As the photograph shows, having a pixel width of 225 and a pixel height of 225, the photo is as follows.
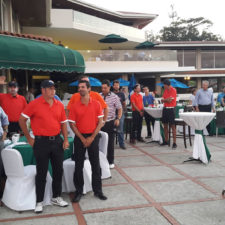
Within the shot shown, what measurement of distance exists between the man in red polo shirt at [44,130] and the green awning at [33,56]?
2707mm

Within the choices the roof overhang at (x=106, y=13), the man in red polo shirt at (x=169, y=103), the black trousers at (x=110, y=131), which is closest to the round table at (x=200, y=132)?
the man in red polo shirt at (x=169, y=103)

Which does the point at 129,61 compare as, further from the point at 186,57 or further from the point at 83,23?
the point at 186,57

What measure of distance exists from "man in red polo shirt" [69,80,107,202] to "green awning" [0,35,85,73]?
2.77 meters

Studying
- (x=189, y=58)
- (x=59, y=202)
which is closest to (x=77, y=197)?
(x=59, y=202)

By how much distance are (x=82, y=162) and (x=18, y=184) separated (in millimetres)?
1022

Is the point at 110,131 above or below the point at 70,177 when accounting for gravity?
above

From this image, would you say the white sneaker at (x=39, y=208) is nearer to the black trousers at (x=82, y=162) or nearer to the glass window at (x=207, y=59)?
the black trousers at (x=82, y=162)

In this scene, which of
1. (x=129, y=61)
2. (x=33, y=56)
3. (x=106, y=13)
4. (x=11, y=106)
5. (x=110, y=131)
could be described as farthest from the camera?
(x=106, y=13)

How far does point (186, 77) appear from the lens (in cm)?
2981

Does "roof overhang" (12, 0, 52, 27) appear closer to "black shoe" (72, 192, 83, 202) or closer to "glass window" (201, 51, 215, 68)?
"black shoe" (72, 192, 83, 202)

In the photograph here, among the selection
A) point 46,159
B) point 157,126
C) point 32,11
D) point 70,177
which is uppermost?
point 32,11

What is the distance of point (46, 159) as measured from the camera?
4.02 m

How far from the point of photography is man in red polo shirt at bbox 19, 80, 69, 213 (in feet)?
12.9

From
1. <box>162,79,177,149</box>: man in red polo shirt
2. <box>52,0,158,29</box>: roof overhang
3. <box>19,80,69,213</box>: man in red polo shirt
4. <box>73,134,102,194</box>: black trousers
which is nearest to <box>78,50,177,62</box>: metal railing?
<box>52,0,158,29</box>: roof overhang
